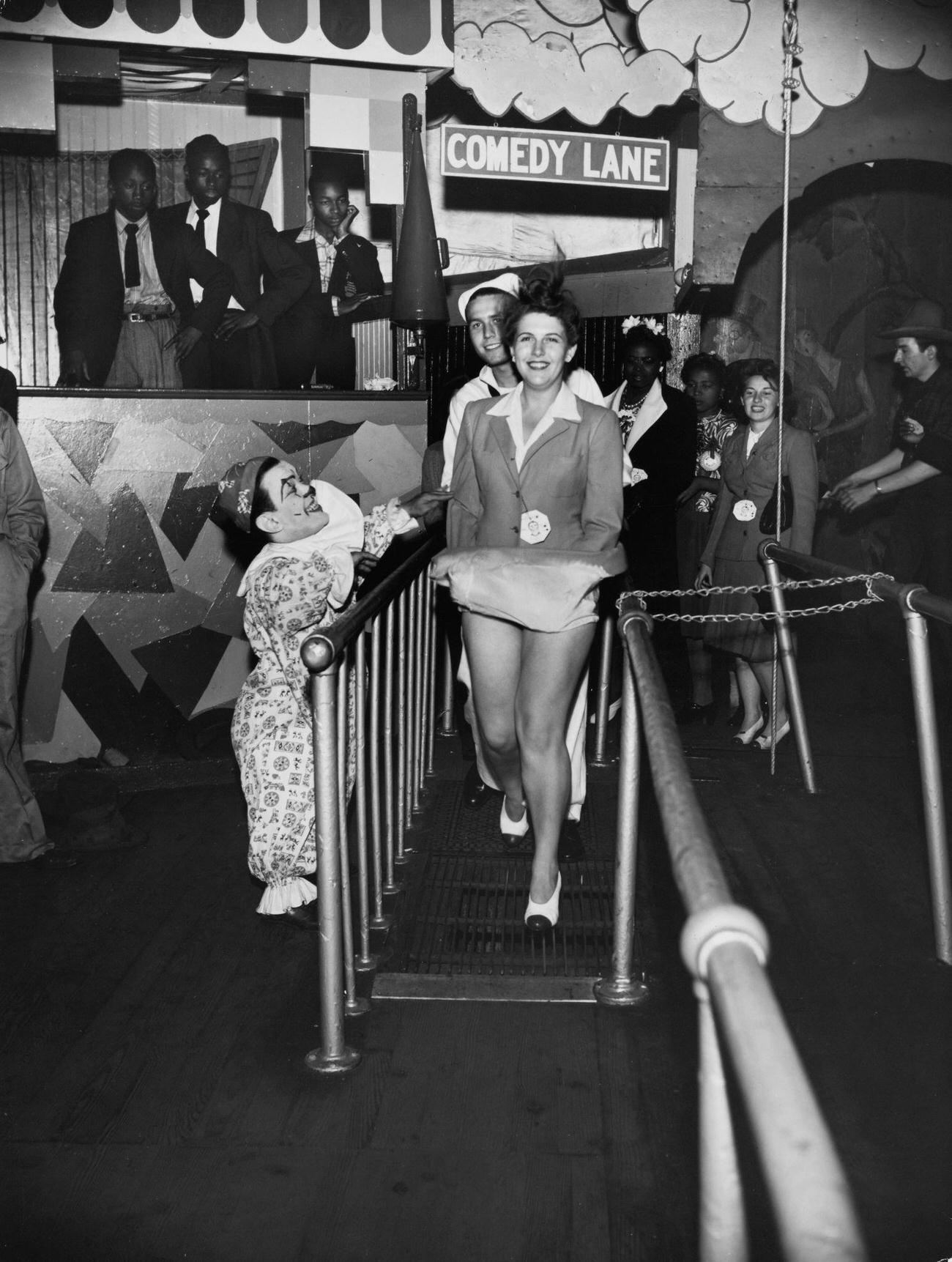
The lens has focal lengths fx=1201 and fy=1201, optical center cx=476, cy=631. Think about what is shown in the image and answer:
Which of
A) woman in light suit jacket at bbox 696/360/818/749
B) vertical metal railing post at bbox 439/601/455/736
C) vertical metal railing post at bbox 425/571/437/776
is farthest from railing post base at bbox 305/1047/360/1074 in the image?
woman in light suit jacket at bbox 696/360/818/749

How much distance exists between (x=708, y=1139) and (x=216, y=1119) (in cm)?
199

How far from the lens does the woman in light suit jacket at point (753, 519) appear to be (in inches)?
237

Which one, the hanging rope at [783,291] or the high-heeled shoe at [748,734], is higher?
the hanging rope at [783,291]

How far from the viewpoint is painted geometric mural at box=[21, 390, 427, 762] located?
6266 mm

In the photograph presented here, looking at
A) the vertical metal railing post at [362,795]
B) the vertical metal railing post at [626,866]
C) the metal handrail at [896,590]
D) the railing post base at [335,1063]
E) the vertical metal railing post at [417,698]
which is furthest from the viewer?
the vertical metal railing post at [417,698]

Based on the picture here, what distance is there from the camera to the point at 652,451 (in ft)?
20.8

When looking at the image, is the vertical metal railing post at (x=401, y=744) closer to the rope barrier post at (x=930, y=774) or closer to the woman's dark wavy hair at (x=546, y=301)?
the woman's dark wavy hair at (x=546, y=301)

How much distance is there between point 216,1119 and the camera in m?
2.92

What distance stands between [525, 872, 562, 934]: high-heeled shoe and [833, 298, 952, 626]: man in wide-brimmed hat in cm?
334

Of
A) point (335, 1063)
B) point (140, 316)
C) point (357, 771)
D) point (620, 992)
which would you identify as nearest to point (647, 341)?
point (140, 316)

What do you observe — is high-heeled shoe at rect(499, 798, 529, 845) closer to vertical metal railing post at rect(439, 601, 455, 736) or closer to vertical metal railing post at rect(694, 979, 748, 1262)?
vertical metal railing post at rect(439, 601, 455, 736)

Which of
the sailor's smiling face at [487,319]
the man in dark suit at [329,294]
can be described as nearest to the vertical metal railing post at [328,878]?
the sailor's smiling face at [487,319]

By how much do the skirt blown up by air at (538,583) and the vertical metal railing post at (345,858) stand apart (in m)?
0.63

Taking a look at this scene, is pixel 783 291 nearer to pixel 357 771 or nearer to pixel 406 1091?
pixel 357 771
